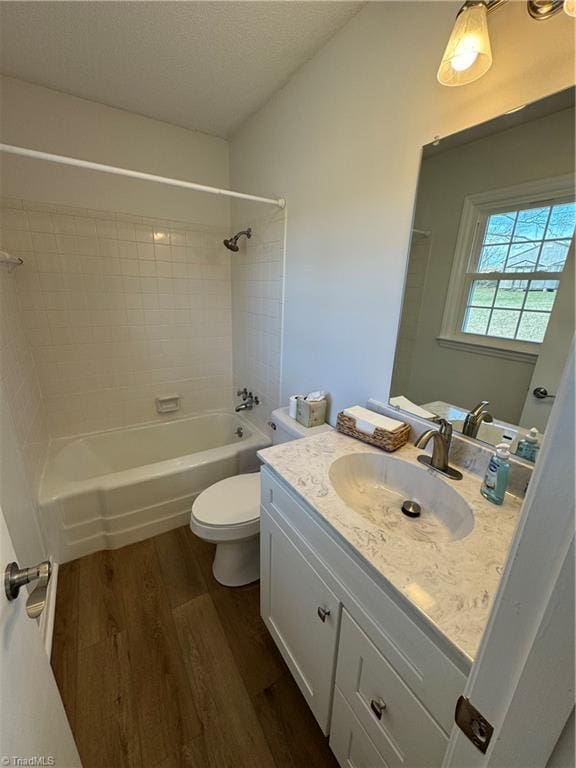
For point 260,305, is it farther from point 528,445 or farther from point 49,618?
point 49,618

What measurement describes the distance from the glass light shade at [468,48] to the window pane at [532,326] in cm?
65

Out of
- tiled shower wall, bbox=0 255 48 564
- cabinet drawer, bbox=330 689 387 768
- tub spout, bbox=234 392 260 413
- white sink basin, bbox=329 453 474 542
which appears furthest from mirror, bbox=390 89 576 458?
tiled shower wall, bbox=0 255 48 564

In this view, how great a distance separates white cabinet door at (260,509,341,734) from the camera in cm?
89

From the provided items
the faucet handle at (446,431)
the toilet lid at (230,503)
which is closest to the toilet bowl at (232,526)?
the toilet lid at (230,503)

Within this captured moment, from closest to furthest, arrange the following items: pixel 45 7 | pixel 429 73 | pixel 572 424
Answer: pixel 572 424, pixel 429 73, pixel 45 7

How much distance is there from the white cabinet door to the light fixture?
4.67 feet

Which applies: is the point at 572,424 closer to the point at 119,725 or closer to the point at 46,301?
the point at 119,725

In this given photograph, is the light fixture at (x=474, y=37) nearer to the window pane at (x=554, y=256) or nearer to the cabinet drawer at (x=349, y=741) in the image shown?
the window pane at (x=554, y=256)

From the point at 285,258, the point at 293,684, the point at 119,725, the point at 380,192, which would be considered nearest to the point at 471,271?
the point at 380,192

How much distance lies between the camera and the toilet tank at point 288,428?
153 cm

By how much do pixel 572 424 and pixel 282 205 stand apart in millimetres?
1770

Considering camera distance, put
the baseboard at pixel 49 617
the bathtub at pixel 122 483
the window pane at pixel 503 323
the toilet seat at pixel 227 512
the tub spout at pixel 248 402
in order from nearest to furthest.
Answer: the window pane at pixel 503 323 < the baseboard at pixel 49 617 < the toilet seat at pixel 227 512 < the bathtub at pixel 122 483 < the tub spout at pixel 248 402

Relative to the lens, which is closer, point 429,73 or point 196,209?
point 429,73

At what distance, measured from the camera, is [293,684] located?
3.91 feet
